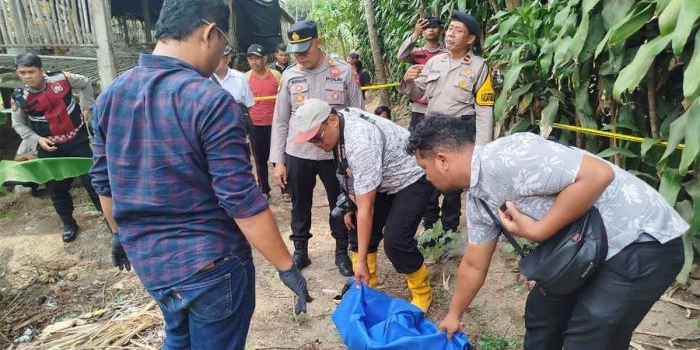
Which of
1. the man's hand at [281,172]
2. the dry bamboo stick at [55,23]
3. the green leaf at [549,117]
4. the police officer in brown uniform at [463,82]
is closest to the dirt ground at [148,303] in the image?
the man's hand at [281,172]

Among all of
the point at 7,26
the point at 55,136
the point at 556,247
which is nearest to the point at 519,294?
the point at 556,247

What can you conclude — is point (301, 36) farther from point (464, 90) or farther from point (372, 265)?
point (372, 265)

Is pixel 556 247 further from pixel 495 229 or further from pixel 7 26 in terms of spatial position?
pixel 7 26

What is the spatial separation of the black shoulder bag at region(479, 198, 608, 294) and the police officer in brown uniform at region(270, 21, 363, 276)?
1884 millimetres

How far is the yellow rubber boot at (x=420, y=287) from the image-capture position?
9.50 ft

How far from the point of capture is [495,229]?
182 cm

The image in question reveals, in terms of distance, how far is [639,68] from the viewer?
2219 mm

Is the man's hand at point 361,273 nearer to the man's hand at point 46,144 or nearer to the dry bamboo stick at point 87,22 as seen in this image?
the man's hand at point 46,144

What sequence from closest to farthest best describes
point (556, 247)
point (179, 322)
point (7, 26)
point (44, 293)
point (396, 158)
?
point (556, 247) → point (179, 322) → point (396, 158) → point (44, 293) → point (7, 26)

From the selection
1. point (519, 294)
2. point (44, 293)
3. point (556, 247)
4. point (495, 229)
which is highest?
point (556, 247)

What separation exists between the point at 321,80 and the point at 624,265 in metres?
2.26

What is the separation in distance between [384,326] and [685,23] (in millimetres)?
1794

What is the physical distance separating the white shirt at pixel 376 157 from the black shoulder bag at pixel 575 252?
1.04m

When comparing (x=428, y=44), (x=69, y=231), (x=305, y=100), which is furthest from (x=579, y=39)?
(x=69, y=231)
